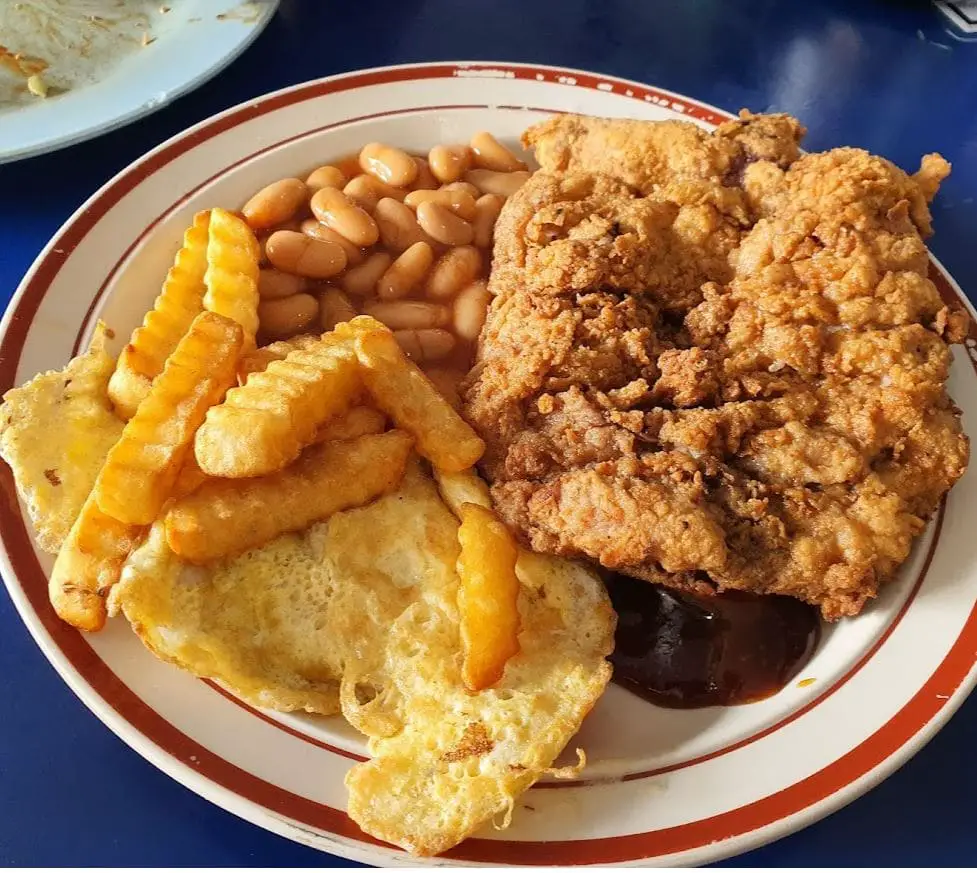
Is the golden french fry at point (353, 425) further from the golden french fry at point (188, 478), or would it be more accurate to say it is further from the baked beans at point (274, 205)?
the baked beans at point (274, 205)

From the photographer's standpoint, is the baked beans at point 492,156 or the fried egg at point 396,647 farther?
the baked beans at point 492,156

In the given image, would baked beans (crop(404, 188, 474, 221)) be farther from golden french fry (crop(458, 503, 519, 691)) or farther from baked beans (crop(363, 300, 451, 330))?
golden french fry (crop(458, 503, 519, 691))

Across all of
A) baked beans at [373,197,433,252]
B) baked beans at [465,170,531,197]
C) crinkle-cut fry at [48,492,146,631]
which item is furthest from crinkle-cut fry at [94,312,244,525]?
baked beans at [465,170,531,197]

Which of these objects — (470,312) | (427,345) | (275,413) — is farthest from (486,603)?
(470,312)

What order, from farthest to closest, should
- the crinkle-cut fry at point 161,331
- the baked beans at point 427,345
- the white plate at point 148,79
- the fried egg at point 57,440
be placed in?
the white plate at point 148,79
the baked beans at point 427,345
the crinkle-cut fry at point 161,331
the fried egg at point 57,440

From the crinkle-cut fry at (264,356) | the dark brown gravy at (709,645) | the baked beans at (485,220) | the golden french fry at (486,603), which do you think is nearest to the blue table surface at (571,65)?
the dark brown gravy at (709,645)
